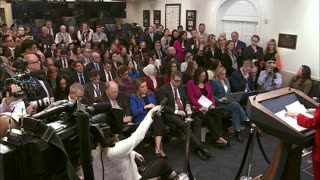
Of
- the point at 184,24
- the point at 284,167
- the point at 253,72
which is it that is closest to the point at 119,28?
the point at 184,24

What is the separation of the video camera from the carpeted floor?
104 inches

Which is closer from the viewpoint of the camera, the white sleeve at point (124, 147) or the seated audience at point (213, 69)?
the white sleeve at point (124, 147)

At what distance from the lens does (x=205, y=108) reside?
4.64 m

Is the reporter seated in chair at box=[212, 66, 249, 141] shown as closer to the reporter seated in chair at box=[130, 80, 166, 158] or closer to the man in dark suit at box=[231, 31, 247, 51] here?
the reporter seated in chair at box=[130, 80, 166, 158]

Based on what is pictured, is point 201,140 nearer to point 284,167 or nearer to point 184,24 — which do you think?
point 284,167

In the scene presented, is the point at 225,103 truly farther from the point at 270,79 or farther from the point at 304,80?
the point at 304,80

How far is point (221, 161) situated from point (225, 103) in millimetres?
1066

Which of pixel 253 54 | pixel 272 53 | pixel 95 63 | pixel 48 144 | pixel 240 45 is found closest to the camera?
pixel 48 144

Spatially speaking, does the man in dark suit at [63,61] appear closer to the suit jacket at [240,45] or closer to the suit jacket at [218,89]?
the suit jacket at [218,89]

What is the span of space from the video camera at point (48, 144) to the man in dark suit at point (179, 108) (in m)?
2.91

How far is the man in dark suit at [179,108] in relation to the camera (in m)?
4.29

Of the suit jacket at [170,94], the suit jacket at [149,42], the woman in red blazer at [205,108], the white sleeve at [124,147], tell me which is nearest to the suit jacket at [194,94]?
the woman in red blazer at [205,108]

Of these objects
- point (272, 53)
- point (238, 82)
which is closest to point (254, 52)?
point (272, 53)

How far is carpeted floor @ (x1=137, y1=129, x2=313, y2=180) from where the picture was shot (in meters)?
3.83
